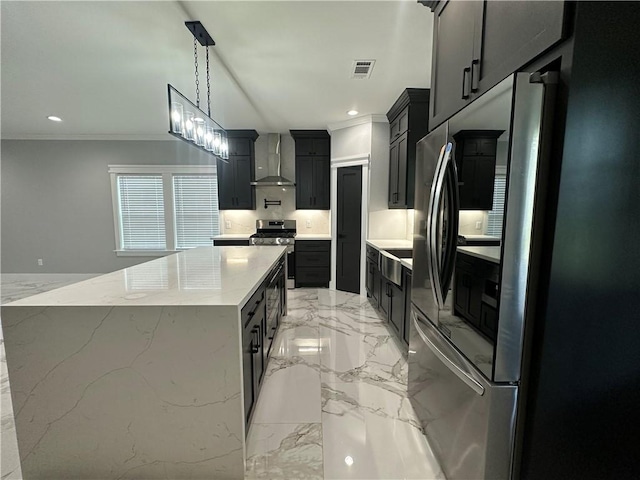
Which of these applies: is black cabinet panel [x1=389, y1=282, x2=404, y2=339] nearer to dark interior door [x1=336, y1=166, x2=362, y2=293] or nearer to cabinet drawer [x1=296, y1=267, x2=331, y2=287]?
dark interior door [x1=336, y1=166, x2=362, y2=293]

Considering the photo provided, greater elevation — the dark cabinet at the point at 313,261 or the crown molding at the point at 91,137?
the crown molding at the point at 91,137

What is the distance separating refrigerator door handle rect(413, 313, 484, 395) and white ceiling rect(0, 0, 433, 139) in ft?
7.20

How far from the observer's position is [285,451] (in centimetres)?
156

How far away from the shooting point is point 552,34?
84 cm

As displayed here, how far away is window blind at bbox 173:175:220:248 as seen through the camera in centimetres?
551

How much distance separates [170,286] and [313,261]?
3.33 metres

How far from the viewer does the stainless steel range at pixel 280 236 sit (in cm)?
472

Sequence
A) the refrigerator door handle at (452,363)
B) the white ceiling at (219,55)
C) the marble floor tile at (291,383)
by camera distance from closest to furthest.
→ the refrigerator door handle at (452,363), the marble floor tile at (291,383), the white ceiling at (219,55)

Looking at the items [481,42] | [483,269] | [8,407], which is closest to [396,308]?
[483,269]

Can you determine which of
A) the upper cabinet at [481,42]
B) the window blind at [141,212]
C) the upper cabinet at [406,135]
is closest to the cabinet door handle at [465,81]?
the upper cabinet at [481,42]

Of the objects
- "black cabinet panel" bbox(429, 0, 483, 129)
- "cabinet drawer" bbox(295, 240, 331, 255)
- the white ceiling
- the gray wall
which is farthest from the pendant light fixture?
the gray wall

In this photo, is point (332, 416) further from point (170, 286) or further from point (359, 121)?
point (359, 121)

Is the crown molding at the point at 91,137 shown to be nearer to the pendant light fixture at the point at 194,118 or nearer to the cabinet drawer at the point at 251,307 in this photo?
the pendant light fixture at the point at 194,118

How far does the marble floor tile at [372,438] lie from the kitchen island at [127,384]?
0.57 m
